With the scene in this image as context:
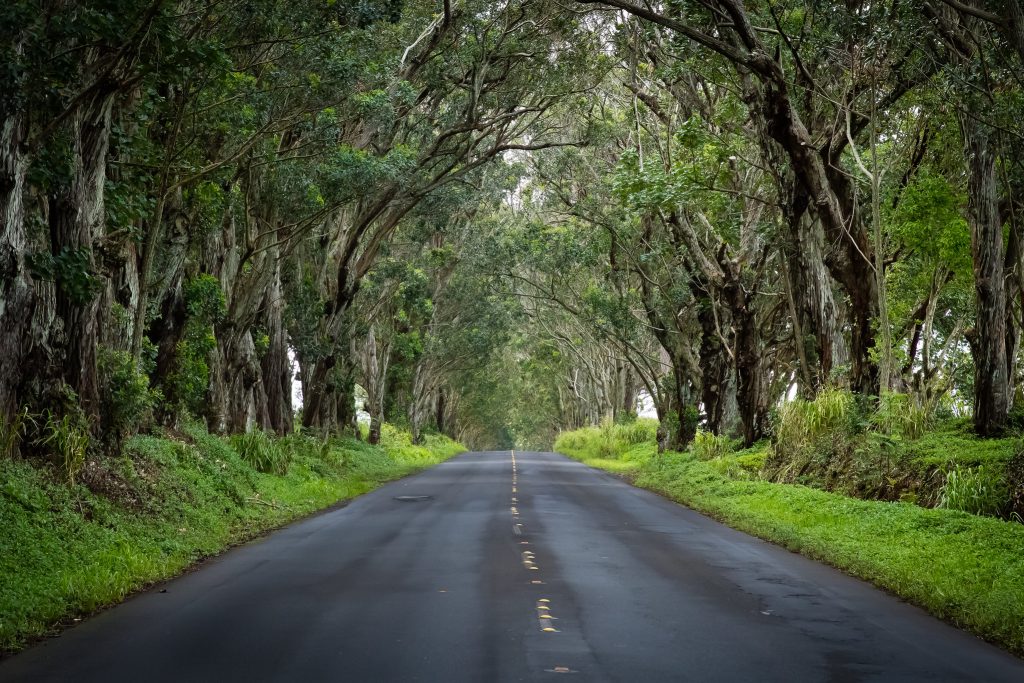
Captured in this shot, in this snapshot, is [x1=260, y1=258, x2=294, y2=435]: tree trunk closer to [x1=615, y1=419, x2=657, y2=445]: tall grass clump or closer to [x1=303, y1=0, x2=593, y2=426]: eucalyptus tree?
[x1=303, y1=0, x2=593, y2=426]: eucalyptus tree

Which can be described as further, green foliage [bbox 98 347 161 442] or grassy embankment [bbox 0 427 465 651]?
green foliage [bbox 98 347 161 442]

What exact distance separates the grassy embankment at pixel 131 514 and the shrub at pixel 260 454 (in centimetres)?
3

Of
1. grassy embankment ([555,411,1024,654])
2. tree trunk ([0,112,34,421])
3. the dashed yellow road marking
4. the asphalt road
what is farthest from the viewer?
tree trunk ([0,112,34,421])

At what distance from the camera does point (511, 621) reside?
862 cm

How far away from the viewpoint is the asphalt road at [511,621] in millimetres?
7008

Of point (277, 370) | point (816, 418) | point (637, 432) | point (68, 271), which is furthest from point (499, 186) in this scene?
point (68, 271)

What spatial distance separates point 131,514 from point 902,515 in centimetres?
986

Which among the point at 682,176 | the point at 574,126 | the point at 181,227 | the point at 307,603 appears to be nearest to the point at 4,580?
the point at 307,603

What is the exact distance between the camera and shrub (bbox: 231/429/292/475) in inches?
878

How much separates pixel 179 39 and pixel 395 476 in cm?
2073

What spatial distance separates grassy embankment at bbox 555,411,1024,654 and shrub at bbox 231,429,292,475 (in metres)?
8.70

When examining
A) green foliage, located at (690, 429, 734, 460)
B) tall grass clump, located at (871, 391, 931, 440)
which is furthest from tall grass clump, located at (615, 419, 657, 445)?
tall grass clump, located at (871, 391, 931, 440)

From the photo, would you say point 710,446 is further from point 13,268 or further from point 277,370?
point 13,268

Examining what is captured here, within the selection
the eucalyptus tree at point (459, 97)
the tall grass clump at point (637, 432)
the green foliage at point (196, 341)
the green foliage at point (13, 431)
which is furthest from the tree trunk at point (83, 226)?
the tall grass clump at point (637, 432)
